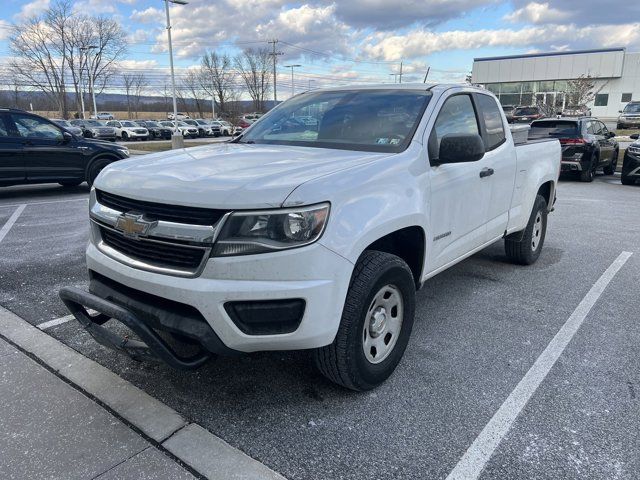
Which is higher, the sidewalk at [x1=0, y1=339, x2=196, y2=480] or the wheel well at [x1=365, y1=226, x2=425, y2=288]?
the wheel well at [x1=365, y1=226, x2=425, y2=288]

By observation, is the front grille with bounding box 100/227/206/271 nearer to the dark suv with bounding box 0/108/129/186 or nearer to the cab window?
the dark suv with bounding box 0/108/129/186

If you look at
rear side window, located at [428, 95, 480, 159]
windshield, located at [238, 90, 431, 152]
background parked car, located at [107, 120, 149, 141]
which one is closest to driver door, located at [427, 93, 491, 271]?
rear side window, located at [428, 95, 480, 159]

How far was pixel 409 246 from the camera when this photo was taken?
334cm

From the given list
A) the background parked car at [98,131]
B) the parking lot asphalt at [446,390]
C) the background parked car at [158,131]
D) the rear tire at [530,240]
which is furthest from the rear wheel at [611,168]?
the background parked car at [158,131]

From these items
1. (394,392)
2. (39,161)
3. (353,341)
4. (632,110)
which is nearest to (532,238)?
(394,392)

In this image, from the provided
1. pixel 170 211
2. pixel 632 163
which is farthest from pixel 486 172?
pixel 632 163

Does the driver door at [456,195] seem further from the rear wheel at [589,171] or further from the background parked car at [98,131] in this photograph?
the background parked car at [98,131]

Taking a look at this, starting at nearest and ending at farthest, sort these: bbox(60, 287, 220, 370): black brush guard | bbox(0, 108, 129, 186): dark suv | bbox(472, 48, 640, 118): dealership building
Answer: bbox(60, 287, 220, 370): black brush guard
bbox(0, 108, 129, 186): dark suv
bbox(472, 48, 640, 118): dealership building

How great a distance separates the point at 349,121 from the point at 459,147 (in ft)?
2.94

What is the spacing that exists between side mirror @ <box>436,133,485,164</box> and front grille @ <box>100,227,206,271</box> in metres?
1.72

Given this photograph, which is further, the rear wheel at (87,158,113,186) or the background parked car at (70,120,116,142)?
the background parked car at (70,120,116,142)

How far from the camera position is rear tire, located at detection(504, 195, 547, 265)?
5309 millimetres

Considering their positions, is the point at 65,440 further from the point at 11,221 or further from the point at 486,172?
the point at 11,221

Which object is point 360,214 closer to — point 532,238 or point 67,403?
point 67,403
